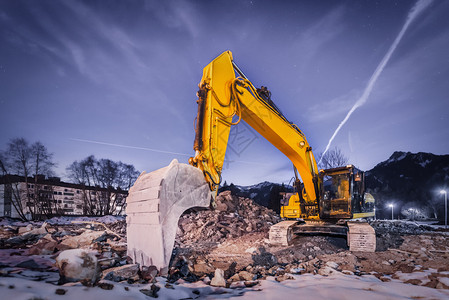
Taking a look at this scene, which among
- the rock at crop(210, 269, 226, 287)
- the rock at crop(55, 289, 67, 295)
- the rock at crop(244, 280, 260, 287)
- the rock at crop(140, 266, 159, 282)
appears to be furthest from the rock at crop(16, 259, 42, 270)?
the rock at crop(244, 280, 260, 287)

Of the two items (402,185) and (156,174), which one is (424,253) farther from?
(402,185)

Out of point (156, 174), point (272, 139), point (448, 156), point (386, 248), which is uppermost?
point (448, 156)

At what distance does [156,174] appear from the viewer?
12.3 ft

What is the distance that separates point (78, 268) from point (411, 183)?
5381 centimetres

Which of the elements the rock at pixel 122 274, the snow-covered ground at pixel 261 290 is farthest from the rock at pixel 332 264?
the rock at pixel 122 274

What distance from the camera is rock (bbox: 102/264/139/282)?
10.2 feet

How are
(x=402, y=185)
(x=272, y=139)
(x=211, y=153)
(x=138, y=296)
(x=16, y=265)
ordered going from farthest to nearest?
(x=402, y=185)
(x=272, y=139)
(x=211, y=153)
(x=16, y=265)
(x=138, y=296)

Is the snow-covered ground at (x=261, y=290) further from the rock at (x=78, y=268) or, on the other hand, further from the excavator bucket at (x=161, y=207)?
the excavator bucket at (x=161, y=207)

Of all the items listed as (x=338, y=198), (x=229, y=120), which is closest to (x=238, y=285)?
(x=229, y=120)

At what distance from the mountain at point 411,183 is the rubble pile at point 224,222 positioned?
28.0 metres

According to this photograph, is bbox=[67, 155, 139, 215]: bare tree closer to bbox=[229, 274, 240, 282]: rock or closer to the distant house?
the distant house

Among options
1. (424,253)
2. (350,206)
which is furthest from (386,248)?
(350,206)

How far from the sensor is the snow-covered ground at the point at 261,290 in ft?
7.32

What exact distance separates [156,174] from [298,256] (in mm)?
3804
